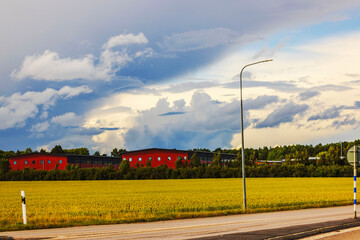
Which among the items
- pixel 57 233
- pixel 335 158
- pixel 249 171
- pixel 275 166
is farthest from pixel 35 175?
pixel 57 233

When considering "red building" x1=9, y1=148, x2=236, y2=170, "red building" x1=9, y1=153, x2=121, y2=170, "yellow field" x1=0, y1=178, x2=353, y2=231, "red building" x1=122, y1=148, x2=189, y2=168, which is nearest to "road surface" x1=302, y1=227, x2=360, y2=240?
"yellow field" x1=0, y1=178, x2=353, y2=231

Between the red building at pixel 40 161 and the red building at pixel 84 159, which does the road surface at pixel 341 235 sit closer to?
the red building at pixel 84 159

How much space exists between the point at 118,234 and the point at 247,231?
159 inches

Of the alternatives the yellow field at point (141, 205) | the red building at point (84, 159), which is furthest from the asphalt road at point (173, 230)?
the red building at point (84, 159)

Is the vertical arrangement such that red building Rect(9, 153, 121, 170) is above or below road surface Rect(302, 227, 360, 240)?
below

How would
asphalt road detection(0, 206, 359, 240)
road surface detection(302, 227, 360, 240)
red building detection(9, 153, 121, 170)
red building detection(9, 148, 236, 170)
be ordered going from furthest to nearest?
1. red building detection(9, 153, 121, 170)
2. red building detection(9, 148, 236, 170)
3. asphalt road detection(0, 206, 359, 240)
4. road surface detection(302, 227, 360, 240)

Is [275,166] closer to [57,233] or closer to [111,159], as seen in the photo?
[111,159]

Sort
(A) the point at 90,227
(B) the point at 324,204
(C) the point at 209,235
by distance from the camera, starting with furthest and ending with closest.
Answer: (B) the point at 324,204 → (A) the point at 90,227 → (C) the point at 209,235

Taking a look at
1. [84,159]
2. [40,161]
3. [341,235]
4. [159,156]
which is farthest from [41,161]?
[341,235]

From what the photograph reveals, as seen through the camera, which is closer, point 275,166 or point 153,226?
point 153,226

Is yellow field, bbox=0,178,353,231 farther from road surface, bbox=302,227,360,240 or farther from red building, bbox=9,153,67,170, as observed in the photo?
red building, bbox=9,153,67,170

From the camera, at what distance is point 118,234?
13172mm

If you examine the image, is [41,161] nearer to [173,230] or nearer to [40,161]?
[40,161]

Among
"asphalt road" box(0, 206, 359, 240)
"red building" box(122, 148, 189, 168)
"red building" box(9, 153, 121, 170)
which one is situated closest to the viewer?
"asphalt road" box(0, 206, 359, 240)
